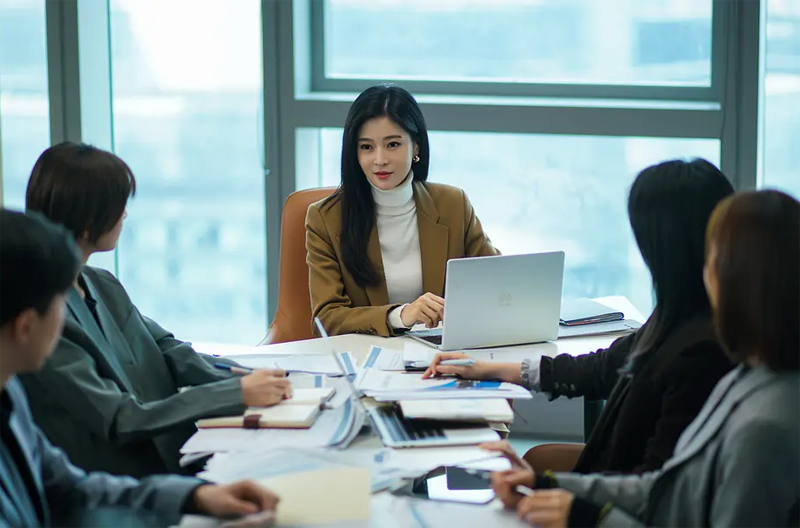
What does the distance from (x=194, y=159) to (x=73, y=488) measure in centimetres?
281

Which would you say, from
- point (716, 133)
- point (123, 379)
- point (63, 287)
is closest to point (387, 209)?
point (123, 379)

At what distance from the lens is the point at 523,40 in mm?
3834

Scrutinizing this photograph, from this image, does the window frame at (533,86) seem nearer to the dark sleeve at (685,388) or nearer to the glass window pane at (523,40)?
the glass window pane at (523,40)

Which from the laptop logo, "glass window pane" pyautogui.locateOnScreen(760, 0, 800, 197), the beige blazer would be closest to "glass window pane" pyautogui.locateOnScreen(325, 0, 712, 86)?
"glass window pane" pyautogui.locateOnScreen(760, 0, 800, 197)

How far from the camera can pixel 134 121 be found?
4.20 m

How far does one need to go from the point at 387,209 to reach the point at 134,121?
1.74 meters

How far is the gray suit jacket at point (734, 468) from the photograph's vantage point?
1284mm

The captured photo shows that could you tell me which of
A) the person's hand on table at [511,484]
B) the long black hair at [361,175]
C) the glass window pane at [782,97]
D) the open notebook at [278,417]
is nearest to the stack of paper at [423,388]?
the open notebook at [278,417]

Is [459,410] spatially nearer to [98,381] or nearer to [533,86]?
[98,381]

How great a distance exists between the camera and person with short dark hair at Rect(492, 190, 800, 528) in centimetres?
129

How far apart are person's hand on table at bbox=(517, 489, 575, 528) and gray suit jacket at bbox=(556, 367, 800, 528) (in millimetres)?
60

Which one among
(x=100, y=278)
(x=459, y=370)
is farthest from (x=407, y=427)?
(x=100, y=278)

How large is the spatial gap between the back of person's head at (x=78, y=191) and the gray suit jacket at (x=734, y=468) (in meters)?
1.04

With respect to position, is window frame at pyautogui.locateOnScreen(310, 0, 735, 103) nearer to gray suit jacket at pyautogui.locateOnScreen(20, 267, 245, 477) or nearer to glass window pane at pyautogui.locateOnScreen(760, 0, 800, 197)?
glass window pane at pyautogui.locateOnScreen(760, 0, 800, 197)
